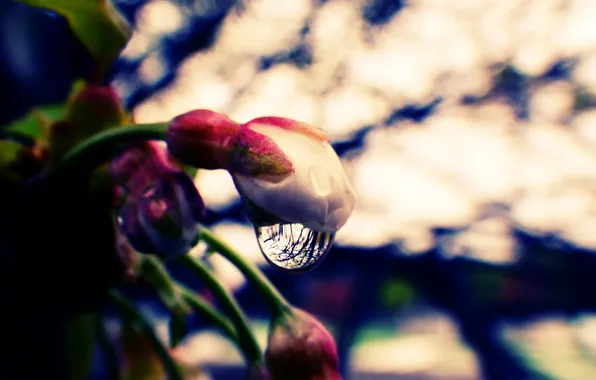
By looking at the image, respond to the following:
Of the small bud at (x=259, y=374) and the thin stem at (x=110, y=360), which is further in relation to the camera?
the thin stem at (x=110, y=360)

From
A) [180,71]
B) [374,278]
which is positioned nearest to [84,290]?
[374,278]

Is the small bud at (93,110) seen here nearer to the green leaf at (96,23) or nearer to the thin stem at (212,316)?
the green leaf at (96,23)

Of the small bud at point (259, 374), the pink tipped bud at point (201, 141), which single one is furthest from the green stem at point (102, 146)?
the small bud at point (259, 374)

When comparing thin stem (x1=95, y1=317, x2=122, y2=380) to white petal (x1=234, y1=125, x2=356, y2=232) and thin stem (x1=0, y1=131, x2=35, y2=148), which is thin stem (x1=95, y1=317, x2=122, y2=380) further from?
white petal (x1=234, y1=125, x2=356, y2=232)

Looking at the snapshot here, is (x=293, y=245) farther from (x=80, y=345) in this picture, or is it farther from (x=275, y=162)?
(x=80, y=345)

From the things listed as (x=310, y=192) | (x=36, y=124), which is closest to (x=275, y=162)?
(x=310, y=192)
